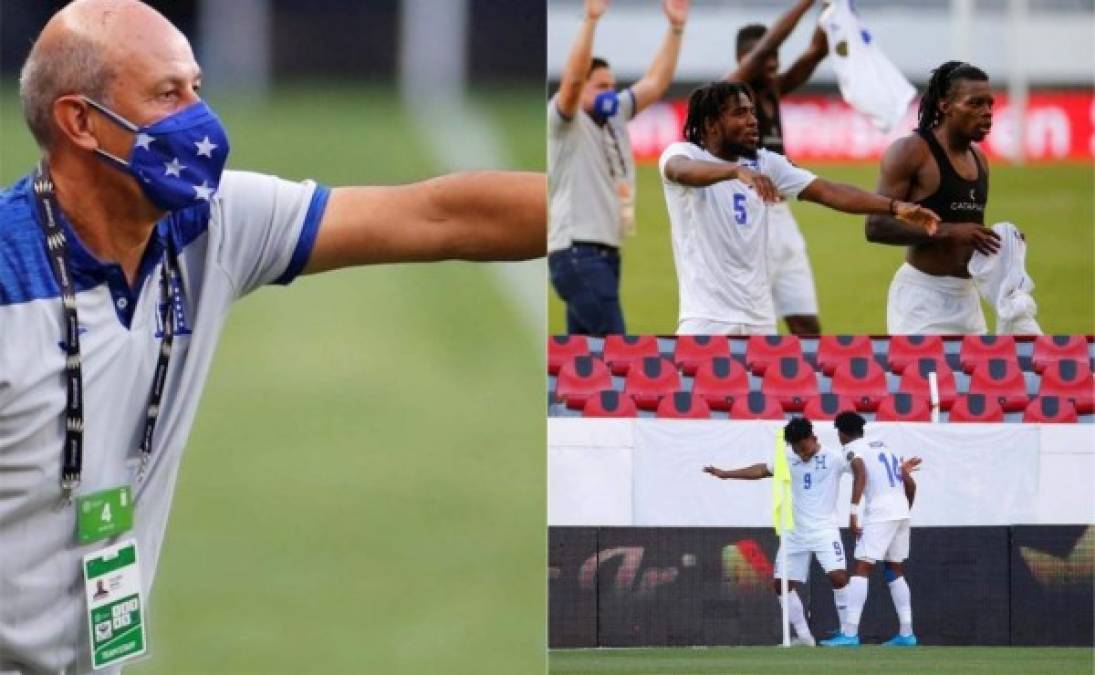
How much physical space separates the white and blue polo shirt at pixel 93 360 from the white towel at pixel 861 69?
110 cm

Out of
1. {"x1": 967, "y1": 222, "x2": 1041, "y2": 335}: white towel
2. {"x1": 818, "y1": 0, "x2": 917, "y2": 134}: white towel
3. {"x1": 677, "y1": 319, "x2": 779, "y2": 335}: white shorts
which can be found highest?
{"x1": 818, "y1": 0, "x2": 917, "y2": 134}: white towel

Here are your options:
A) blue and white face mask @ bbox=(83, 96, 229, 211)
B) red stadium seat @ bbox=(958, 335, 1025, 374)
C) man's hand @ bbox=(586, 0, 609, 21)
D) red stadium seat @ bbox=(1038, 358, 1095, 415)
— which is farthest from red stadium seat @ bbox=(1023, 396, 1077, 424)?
blue and white face mask @ bbox=(83, 96, 229, 211)

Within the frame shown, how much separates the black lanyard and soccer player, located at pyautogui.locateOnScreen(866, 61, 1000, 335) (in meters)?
1.30

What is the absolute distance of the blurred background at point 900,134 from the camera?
12.5ft

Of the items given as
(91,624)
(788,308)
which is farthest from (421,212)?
(788,308)

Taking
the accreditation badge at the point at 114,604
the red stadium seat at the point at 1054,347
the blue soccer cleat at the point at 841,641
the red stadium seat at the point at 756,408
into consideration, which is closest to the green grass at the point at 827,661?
the blue soccer cleat at the point at 841,641

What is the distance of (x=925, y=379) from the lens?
389 centimetres

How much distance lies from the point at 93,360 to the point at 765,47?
52.4 inches

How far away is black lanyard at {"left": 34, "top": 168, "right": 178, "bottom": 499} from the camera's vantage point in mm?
3018

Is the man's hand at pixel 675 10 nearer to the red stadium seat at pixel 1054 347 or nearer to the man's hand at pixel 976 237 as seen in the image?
the man's hand at pixel 976 237

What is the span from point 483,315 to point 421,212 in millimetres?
7976

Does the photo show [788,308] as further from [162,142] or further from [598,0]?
[162,142]

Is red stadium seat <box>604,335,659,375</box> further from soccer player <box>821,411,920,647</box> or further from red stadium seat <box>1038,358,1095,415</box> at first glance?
red stadium seat <box>1038,358,1095,415</box>

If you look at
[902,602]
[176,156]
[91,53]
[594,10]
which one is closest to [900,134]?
[594,10]
